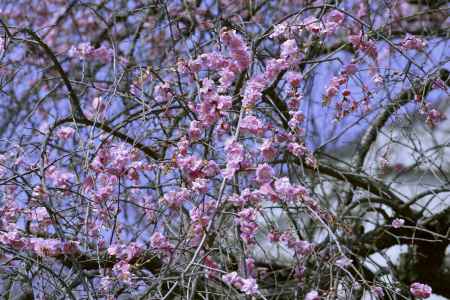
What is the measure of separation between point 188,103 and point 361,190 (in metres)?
1.48

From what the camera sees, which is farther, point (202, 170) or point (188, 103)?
point (188, 103)

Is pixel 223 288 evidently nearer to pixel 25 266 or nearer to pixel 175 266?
pixel 175 266

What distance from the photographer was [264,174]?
2.91 metres

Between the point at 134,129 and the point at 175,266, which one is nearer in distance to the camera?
the point at 175,266

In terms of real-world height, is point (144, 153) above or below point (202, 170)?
above

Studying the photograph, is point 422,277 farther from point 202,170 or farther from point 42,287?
point 42,287


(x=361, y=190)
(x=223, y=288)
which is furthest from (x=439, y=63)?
(x=223, y=288)

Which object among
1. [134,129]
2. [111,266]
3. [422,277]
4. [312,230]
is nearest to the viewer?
[111,266]

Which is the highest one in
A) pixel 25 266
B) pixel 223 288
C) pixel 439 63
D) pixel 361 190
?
pixel 439 63

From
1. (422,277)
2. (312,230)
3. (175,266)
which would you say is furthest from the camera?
(422,277)

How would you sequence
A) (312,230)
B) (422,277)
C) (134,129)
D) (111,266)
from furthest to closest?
(422,277), (312,230), (134,129), (111,266)

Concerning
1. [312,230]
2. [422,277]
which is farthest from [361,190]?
[422,277]

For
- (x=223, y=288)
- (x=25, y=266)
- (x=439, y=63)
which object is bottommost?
(x=223, y=288)

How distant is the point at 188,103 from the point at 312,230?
1305mm
